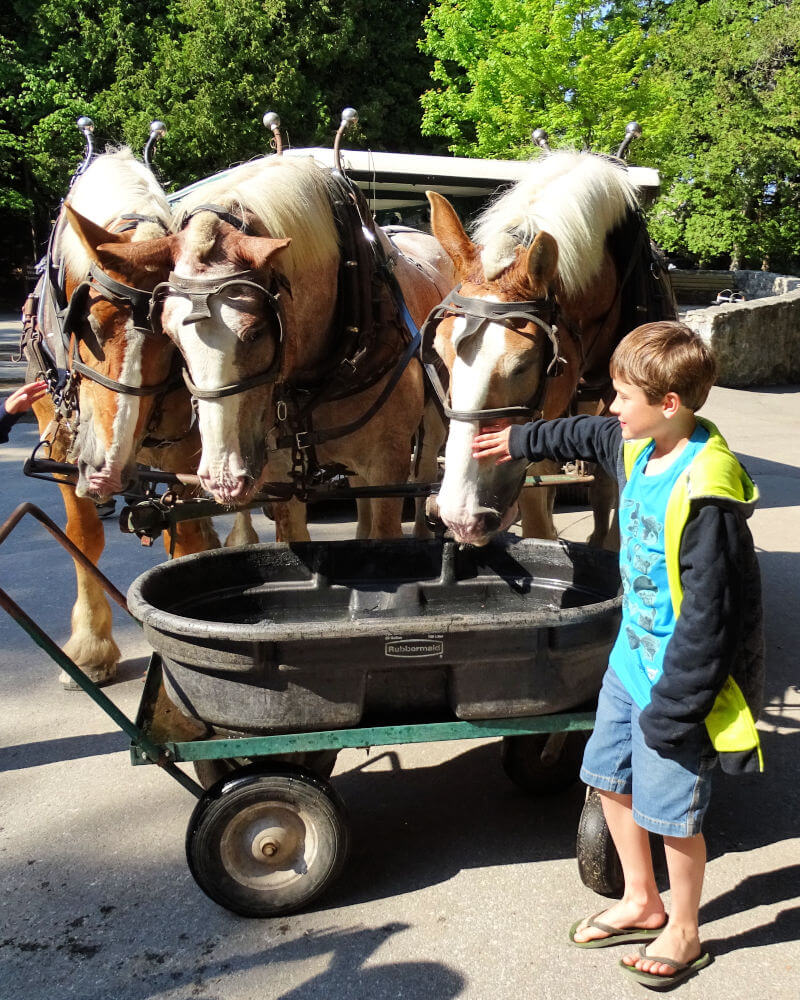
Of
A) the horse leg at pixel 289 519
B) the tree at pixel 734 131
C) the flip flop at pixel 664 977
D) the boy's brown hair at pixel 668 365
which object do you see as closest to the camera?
the boy's brown hair at pixel 668 365

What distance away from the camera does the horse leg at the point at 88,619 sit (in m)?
4.07

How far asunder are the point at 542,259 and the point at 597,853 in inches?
69.9

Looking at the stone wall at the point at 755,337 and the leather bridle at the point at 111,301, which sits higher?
the leather bridle at the point at 111,301

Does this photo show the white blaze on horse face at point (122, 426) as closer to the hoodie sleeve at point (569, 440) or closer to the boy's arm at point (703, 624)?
the hoodie sleeve at point (569, 440)

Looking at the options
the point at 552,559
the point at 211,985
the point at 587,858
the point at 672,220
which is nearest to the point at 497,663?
the point at 587,858

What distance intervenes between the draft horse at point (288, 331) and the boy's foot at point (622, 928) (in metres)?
1.55

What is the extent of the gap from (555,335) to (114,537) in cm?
473

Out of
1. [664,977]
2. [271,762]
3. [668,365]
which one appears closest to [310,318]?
[668,365]

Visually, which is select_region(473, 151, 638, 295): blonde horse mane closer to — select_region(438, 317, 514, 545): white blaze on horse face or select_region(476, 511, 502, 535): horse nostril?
select_region(438, 317, 514, 545): white blaze on horse face

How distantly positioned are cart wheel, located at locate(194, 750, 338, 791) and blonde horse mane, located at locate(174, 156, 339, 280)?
1536 mm

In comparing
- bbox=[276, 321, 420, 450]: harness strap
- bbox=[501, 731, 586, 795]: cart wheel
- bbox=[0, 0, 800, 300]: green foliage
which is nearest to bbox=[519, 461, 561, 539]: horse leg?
bbox=[276, 321, 420, 450]: harness strap

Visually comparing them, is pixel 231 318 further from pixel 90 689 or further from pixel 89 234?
pixel 90 689

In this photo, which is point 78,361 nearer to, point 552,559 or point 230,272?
point 230,272

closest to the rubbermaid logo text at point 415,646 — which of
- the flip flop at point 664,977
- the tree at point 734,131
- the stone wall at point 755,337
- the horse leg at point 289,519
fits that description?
the flip flop at point 664,977
